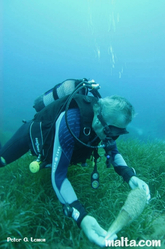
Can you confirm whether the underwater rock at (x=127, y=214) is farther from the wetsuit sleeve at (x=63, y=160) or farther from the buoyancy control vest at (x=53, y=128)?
the buoyancy control vest at (x=53, y=128)

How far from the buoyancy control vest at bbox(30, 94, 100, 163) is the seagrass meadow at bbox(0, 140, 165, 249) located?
1.45 feet

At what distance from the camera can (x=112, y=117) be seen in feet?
5.50

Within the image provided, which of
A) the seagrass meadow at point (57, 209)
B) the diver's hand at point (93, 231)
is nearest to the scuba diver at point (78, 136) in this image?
the diver's hand at point (93, 231)

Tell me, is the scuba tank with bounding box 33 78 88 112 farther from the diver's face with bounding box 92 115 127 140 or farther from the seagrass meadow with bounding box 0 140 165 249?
the seagrass meadow with bounding box 0 140 165 249

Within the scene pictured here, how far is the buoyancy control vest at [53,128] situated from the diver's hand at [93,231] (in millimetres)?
679

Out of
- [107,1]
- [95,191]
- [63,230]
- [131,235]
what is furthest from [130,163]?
[107,1]

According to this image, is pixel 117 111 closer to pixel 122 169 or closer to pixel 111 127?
pixel 111 127

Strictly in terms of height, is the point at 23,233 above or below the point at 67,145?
below

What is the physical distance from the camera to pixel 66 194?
160cm

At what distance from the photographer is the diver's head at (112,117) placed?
5.49ft

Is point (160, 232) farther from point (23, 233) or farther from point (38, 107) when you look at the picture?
point (38, 107)

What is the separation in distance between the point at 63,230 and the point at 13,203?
0.72m

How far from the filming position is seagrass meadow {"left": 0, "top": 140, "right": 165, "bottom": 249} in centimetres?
183

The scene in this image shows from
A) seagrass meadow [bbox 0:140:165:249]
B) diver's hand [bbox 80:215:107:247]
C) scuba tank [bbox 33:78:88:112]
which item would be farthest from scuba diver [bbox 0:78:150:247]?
seagrass meadow [bbox 0:140:165:249]
